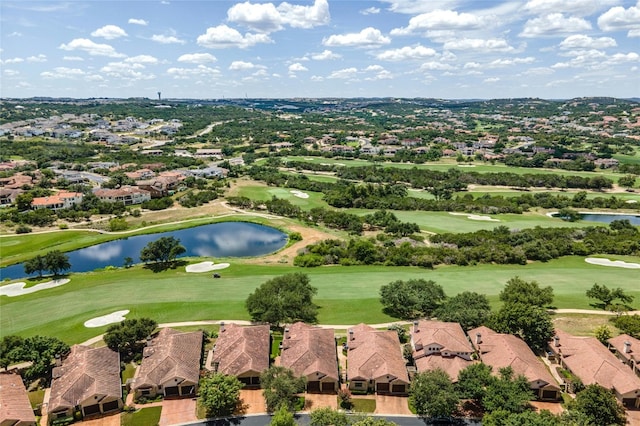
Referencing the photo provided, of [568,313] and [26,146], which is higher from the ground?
[26,146]

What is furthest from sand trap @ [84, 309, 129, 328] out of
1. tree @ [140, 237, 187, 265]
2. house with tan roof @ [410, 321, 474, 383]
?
house with tan roof @ [410, 321, 474, 383]

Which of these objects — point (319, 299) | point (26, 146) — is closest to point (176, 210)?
point (319, 299)

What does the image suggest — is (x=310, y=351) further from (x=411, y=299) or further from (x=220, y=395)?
(x=411, y=299)

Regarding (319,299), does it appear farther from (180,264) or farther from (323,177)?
(323,177)

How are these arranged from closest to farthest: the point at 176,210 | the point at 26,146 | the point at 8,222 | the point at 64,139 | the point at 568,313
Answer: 1. the point at 568,313
2. the point at 8,222
3. the point at 176,210
4. the point at 26,146
5. the point at 64,139

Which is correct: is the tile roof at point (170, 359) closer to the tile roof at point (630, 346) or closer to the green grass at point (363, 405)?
the green grass at point (363, 405)

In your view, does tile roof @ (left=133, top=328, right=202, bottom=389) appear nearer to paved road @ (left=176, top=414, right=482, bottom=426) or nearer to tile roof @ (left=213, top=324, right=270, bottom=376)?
tile roof @ (left=213, top=324, right=270, bottom=376)
